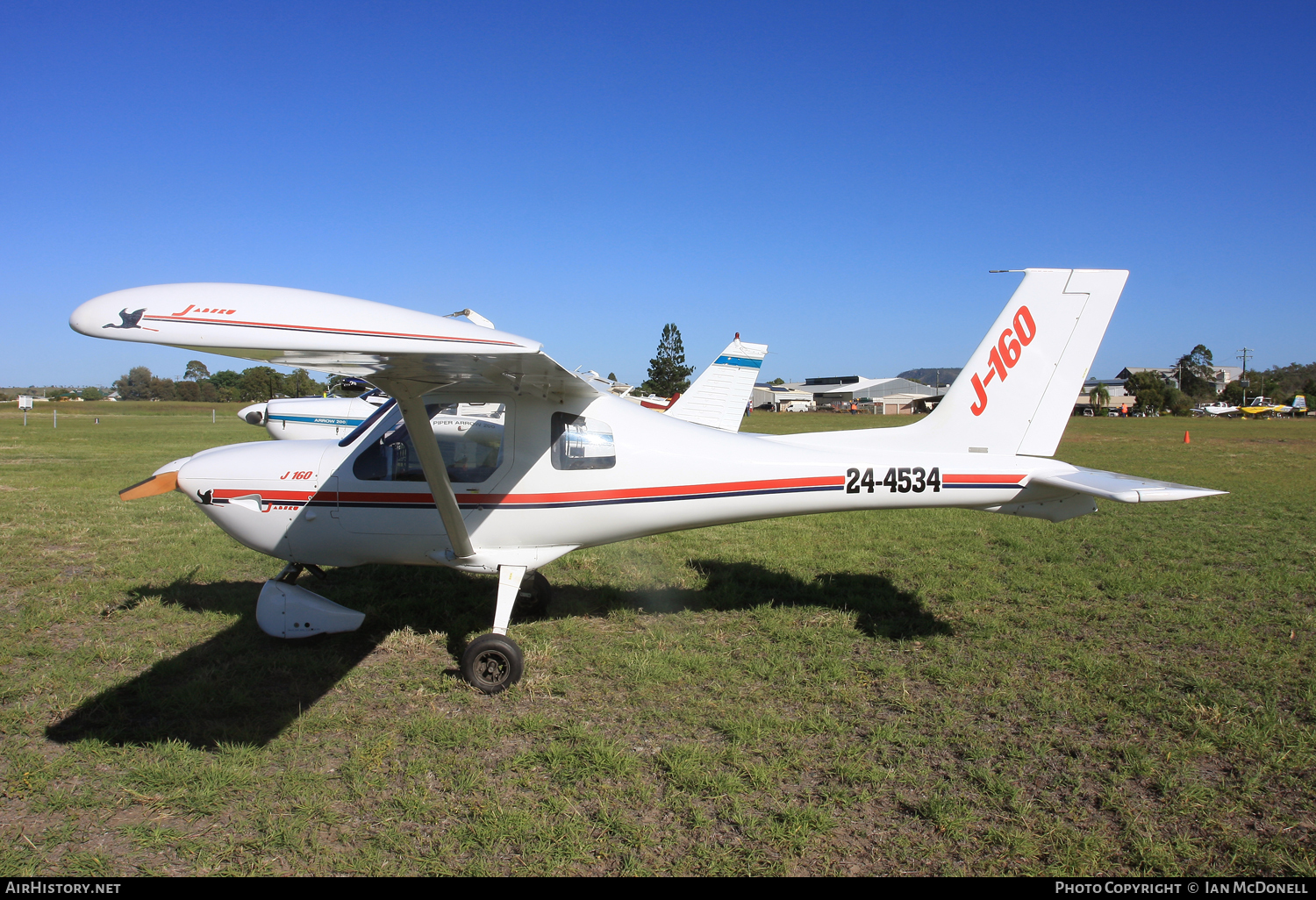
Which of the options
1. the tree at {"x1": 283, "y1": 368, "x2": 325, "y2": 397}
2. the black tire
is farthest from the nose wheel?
the tree at {"x1": 283, "y1": 368, "x2": 325, "y2": 397}

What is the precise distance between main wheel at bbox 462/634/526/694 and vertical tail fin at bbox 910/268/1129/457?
11.3 ft

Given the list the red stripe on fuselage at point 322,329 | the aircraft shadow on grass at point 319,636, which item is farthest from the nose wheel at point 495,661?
the red stripe on fuselage at point 322,329

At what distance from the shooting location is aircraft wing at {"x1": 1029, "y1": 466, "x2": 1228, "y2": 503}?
4.29 metres

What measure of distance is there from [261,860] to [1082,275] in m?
6.21

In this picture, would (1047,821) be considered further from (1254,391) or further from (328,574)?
(1254,391)

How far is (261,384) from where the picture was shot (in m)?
77.8

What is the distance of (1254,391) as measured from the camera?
101m

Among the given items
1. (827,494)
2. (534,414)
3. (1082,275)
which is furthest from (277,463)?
(1082,275)

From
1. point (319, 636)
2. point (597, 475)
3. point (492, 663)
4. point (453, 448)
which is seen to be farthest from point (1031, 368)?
point (319, 636)

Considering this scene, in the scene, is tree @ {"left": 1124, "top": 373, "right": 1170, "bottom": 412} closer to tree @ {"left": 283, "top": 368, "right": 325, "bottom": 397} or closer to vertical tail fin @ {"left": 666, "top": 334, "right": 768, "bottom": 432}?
vertical tail fin @ {"left": 666, "top": 334, "right": 768, "bottom": 432}

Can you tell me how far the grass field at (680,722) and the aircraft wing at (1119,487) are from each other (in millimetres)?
1274

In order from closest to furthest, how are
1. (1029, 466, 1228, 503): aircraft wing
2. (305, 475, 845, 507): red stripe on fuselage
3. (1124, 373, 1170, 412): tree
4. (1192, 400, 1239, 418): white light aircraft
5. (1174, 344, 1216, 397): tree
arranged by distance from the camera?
1. (1029, 466, 1228, 503): aircraft wing
2. (305, 475, 845, 507): red stripe on fuselage
3. (1192, 400, 1239, 418): white light aircraft
4. (1124, 373, 1170, 412): tree
5. (1174, 344, 1216, 397): tree

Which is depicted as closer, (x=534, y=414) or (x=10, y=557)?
(x=534, y=414)

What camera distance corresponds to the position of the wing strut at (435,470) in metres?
4.19
